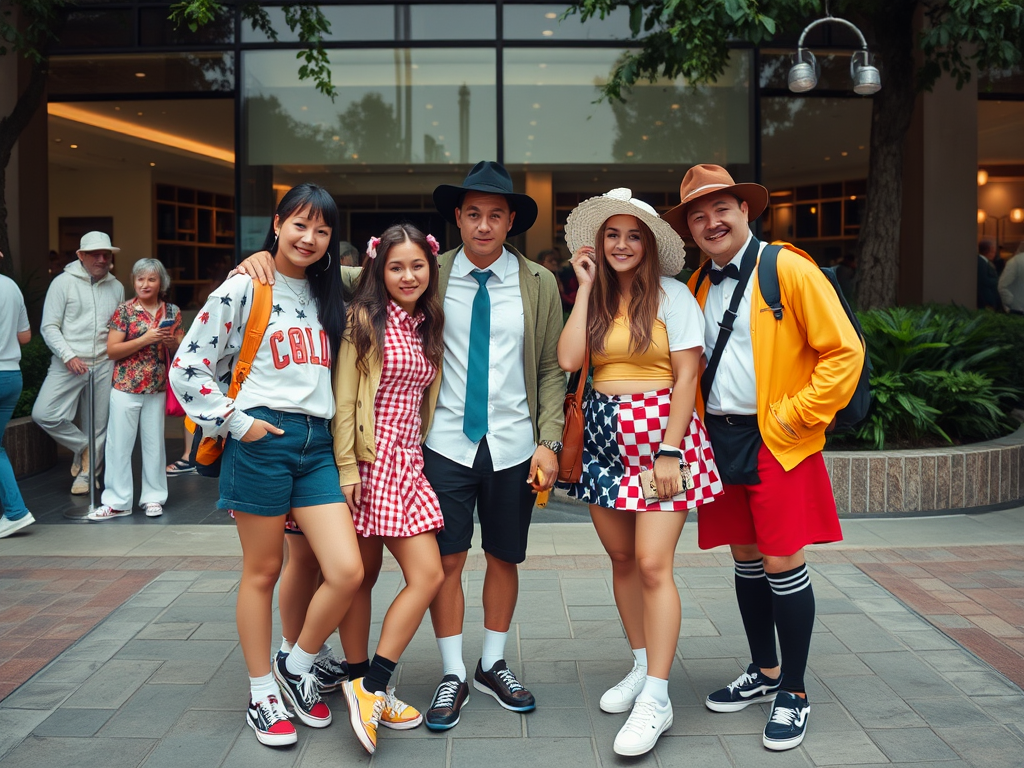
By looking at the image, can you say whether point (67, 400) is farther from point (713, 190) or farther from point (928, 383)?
point (928, 383)

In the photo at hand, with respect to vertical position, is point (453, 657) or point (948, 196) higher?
point (948, 196)

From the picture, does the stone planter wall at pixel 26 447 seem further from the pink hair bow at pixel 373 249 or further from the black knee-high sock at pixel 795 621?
the black knee-high sock at pixel 795 621

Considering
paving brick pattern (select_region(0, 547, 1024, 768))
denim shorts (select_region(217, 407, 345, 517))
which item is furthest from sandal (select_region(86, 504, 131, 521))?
denim shorts (select_region(217, 407, 345, 517))

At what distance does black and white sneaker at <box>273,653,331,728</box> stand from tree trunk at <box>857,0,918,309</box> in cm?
716

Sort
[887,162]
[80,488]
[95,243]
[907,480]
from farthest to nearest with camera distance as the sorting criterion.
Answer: [887,162] → [80,488] → [95,243] → [907,480]

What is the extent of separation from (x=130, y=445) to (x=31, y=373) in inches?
94.2

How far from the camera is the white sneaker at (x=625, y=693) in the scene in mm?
3733

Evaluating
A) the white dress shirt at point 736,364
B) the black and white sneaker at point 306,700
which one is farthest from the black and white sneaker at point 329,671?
the white dress shirt at point 736,364

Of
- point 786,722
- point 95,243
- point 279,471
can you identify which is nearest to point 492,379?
point 279,471

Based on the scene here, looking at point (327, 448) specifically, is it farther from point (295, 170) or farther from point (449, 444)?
point (295, 170)

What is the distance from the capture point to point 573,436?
3639 mm

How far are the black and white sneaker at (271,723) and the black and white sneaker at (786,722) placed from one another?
165 cm

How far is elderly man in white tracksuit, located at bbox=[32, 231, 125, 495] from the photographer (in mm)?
7297

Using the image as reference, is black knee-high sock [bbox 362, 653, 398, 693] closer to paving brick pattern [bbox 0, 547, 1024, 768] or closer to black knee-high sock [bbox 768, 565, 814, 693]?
paving brick pattern [bbox 0, 547, 1024, 768]
